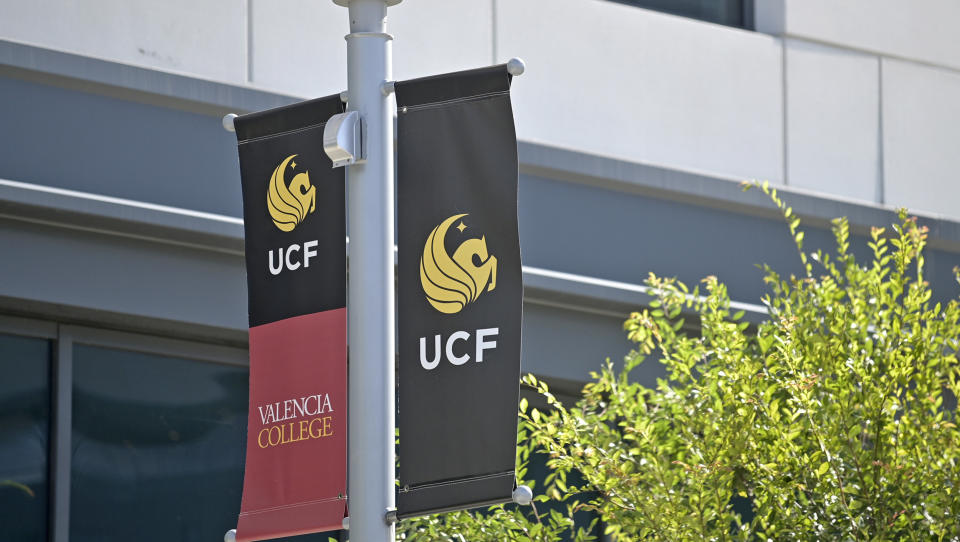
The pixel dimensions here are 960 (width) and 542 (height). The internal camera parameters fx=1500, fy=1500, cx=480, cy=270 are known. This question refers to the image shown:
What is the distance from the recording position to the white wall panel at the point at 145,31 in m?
10.1

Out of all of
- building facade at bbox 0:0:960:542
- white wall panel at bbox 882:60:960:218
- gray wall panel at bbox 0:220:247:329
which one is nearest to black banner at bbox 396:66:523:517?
building facade at bbox 0:0:960:542

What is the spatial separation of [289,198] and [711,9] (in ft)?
25.5

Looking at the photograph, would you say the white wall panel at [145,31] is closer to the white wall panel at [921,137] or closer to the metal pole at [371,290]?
the metal pole at [371,290]

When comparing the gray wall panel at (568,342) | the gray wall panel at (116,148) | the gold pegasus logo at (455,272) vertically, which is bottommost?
the gold pegasus logo at (455,272)

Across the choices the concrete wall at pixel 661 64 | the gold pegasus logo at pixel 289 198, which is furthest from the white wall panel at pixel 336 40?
the gold pegasus logo at pixel 289 198

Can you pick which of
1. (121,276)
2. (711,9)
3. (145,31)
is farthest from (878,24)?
(121,276)

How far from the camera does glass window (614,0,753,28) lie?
Result: 13258 mm

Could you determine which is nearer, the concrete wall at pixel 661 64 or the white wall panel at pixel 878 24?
the concrete wall at pixel 661 64

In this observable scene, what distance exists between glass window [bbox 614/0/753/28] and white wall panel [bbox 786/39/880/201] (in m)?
0.52

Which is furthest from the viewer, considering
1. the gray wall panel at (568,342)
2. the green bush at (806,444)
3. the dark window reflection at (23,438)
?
the gray wall panel at (568,342)

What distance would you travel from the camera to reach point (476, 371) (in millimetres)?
6137

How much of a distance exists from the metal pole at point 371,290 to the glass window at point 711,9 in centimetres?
693

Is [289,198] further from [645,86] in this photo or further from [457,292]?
[645,86]

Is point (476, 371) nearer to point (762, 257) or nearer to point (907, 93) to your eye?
point (762, 257)
